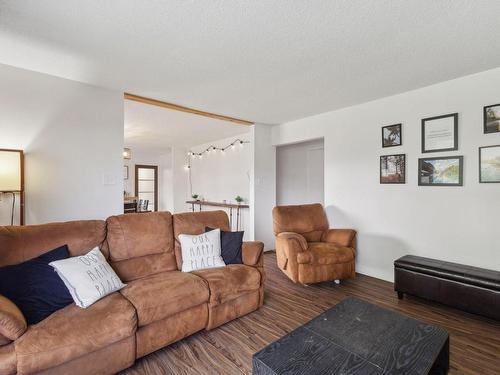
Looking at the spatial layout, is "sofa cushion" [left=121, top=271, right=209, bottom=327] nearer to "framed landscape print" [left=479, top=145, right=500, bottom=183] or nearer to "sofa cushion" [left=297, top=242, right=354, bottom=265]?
"sofa cushion" [left=297, top=242, right=354, bottom=265]

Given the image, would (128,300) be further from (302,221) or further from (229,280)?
(302,221)

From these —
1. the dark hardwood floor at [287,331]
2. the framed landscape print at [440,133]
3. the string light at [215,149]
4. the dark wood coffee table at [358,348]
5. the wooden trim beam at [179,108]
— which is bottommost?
the dark hardwood floor at [287,331]

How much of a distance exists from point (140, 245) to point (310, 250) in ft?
6.35

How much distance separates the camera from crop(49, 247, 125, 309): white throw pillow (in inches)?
68.0

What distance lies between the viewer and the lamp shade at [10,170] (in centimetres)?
214

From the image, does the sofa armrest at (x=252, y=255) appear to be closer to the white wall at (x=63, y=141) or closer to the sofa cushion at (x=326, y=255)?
the sofa cushion at (x=326, y=255)

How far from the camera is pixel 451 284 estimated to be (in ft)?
7.91

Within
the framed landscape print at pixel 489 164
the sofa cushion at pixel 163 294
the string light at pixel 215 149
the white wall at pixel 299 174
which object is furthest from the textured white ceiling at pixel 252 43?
the string light at pixel 215 149

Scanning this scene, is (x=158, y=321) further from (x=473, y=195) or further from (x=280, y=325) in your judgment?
(x=473, y=195)

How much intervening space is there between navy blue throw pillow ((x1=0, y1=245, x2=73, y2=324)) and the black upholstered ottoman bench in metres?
3.08

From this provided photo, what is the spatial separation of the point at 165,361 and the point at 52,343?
29.6 inches

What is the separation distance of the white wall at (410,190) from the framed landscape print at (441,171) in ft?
0.18

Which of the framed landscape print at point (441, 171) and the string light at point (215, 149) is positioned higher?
the string light at point (215, 149)

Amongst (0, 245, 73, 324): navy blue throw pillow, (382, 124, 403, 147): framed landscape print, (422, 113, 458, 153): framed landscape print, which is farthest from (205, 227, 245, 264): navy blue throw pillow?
(422, 113, 458, 153): framed landscape print
